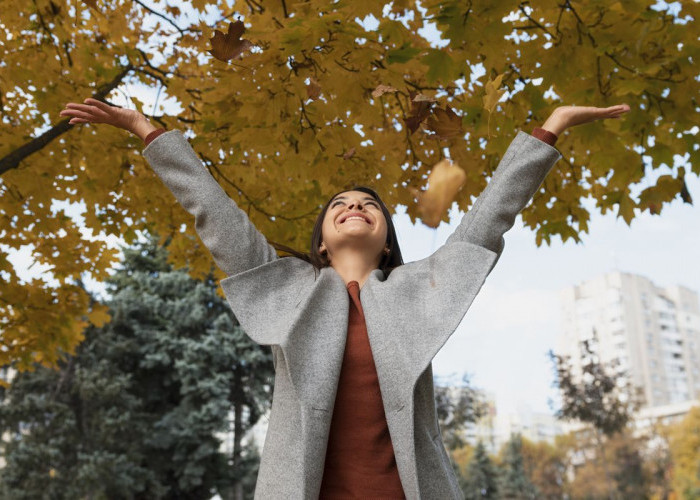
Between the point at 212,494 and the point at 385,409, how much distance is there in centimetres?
1385

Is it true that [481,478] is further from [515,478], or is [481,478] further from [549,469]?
[549,469]

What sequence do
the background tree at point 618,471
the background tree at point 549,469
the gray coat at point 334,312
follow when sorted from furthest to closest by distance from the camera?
the background tree at point 549,469 < the background tree at point 618,471 < the gray coat at point 334,312

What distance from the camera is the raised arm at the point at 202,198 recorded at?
1.73 meters

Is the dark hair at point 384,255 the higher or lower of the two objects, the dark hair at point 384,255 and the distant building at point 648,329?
the lower

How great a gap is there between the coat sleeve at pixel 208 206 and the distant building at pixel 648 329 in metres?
63.7

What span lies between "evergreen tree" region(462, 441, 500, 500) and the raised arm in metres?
23.1

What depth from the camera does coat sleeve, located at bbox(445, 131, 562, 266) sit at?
168cm

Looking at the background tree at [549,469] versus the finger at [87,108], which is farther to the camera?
the background tree at [549,469]

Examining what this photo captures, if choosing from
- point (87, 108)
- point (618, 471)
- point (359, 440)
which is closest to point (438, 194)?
point (359, 440)

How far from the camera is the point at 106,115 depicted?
5.94 feet

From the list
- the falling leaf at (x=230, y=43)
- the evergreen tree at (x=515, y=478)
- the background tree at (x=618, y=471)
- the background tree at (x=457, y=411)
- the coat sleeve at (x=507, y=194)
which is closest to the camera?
the coat sleeve at (x=507, y=194)

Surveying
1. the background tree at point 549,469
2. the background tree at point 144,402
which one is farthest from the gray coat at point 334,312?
the background tree at point 549,469

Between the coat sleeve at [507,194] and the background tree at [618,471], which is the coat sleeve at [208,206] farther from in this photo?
the background tree at [618,471]

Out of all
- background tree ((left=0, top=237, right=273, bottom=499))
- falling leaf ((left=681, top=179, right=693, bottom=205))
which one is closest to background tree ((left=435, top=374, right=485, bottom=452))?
background tree ((left=0, top=237, right=273, bottom=499))
